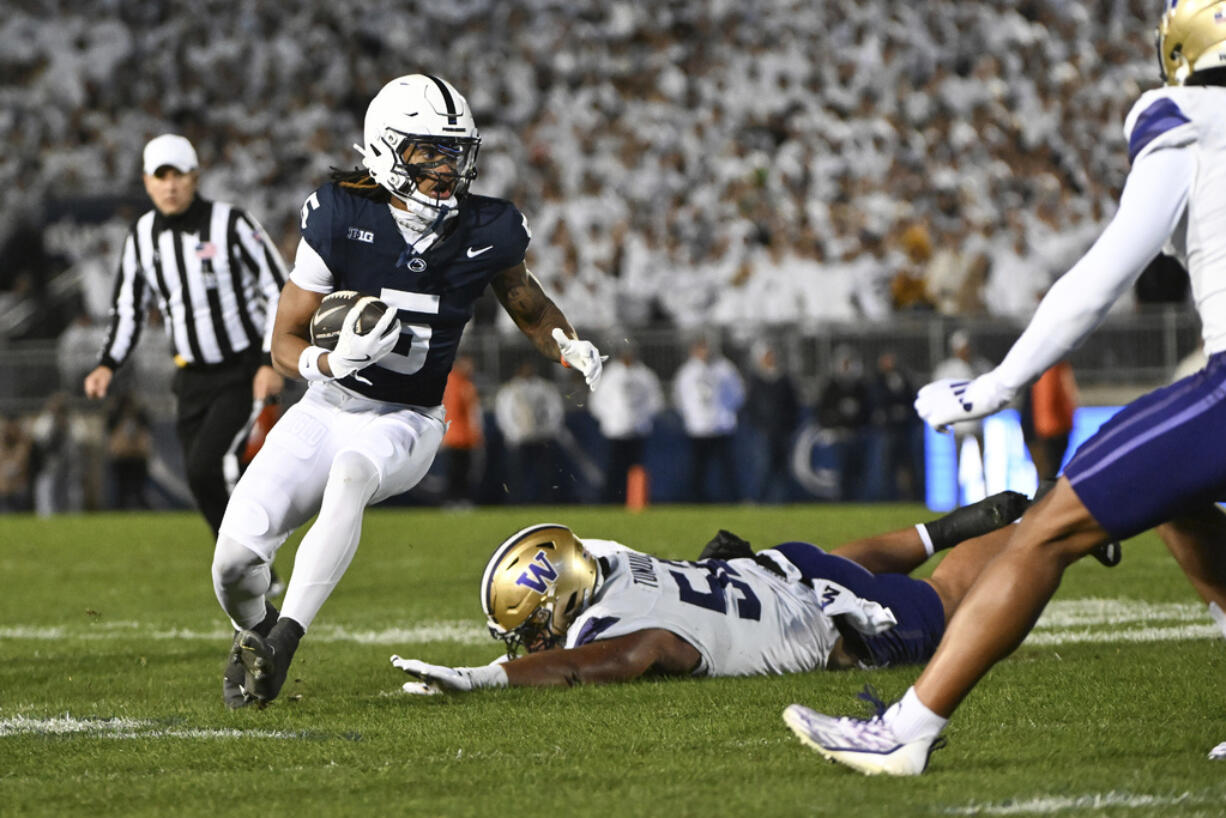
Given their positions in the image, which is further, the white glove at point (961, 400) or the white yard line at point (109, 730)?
the white yard line at point (109, 730)

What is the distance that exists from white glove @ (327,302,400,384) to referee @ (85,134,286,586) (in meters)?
2.61

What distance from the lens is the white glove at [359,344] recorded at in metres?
4.04

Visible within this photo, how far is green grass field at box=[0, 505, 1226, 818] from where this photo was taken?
9.49ft

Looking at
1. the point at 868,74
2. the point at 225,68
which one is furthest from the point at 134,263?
the point at 225,68

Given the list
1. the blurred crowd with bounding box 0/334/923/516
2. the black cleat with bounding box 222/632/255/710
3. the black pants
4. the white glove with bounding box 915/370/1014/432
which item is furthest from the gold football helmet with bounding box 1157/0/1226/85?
the blurred crowd with bounding box 0/334/923/516

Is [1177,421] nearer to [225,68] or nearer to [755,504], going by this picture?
[755,504]

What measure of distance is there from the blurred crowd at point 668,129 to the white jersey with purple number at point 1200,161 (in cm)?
1112

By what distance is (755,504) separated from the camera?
14.3m

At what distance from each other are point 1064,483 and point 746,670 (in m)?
1.80

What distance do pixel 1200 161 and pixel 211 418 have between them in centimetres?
464

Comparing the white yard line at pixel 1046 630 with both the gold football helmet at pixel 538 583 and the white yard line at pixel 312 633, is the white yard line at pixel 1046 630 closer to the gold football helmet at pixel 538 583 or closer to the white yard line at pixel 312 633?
the white yard line at pixel 312 633

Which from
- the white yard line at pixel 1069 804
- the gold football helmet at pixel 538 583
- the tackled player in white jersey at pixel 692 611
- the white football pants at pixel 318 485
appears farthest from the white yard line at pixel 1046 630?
the white yard line at pixel 1069 804

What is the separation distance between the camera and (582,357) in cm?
446

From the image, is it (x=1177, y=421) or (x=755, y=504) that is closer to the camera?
(x=1177, y=421)
